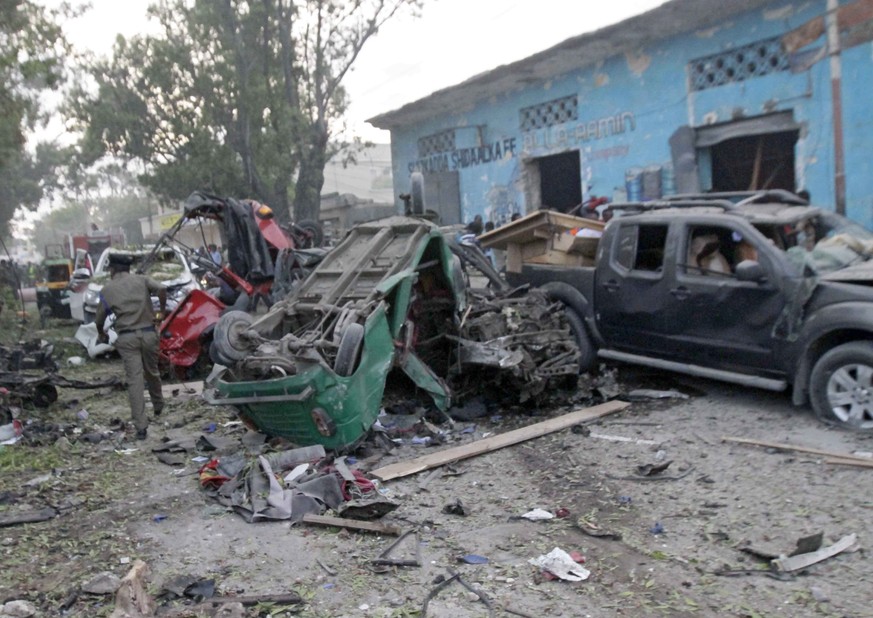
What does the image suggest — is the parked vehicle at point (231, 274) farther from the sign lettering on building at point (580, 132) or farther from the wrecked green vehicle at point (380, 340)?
the sign lettering on building at point (580, 132)

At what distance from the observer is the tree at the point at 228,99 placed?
1911 centimetres

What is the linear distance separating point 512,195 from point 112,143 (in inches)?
521

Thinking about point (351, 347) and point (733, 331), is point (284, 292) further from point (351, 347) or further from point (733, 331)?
point (733, 331)

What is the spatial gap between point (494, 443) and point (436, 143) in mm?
13453

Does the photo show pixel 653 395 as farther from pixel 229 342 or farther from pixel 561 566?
pixel 229 342

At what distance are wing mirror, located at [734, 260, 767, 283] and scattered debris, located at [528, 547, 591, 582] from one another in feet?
10.8

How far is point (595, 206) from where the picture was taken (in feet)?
38.9

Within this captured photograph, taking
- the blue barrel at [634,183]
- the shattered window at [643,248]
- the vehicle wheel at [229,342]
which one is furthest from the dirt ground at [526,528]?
the blue barrel at [634,183]

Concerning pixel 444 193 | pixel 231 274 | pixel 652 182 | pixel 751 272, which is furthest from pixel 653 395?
pixel 444 193

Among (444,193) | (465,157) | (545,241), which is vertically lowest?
(545,241)

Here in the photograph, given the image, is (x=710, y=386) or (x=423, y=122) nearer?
(x=710, y=386)

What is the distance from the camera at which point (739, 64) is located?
11.7 metres

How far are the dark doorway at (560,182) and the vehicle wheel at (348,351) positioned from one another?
1127cm

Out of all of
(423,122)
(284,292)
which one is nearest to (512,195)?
(423,122)
